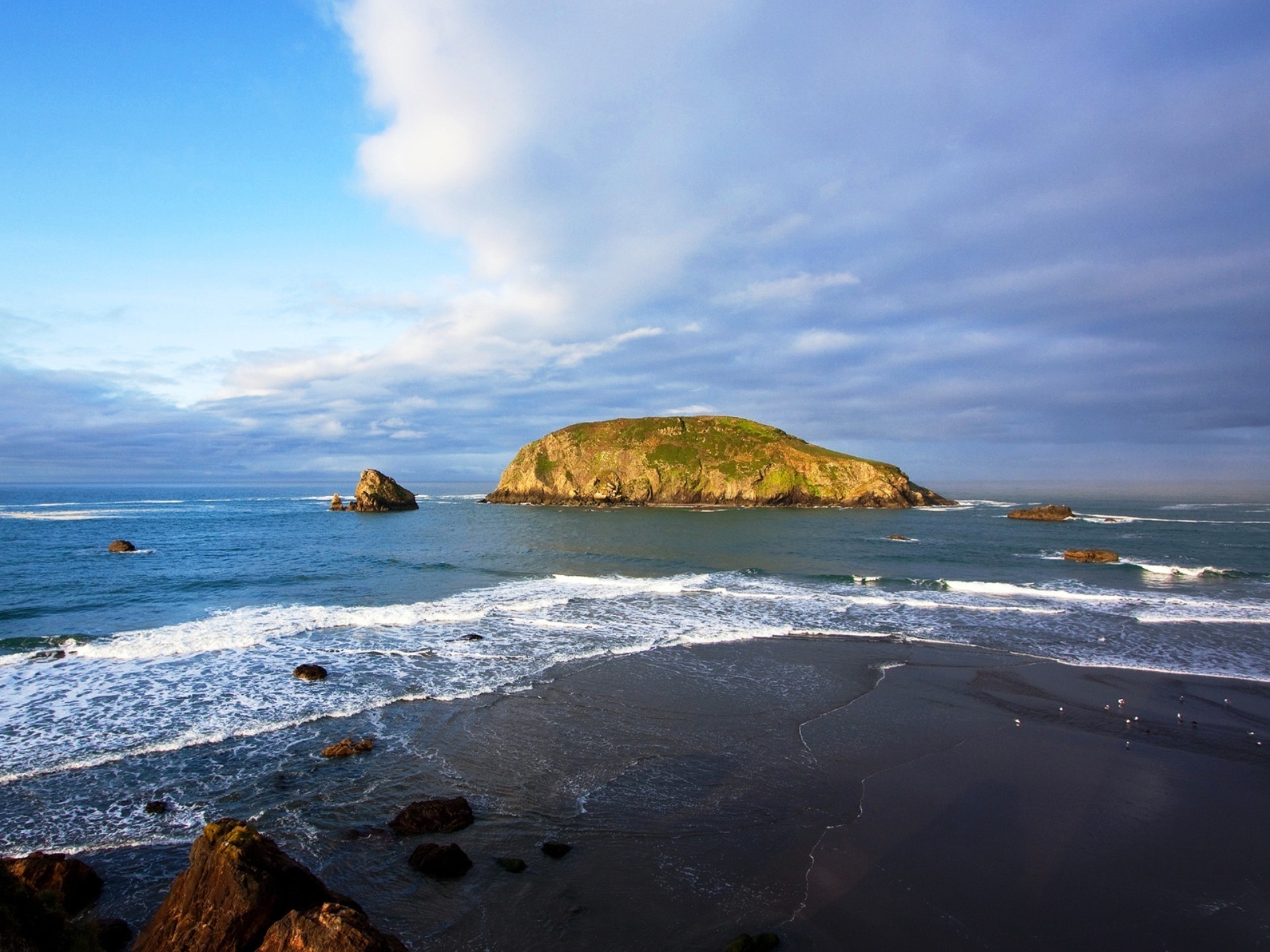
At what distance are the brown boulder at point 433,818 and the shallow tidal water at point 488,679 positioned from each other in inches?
14.6

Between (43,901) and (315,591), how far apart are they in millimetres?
26721

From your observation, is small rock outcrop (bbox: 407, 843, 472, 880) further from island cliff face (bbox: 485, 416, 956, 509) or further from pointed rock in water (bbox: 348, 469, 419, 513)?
island cliff face (bbox: 485, 416, 956, 509)

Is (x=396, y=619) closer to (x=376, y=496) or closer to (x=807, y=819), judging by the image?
(x=807, y=819)

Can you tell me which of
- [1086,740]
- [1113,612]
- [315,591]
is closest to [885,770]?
[1086,740]

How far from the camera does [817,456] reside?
346 ft

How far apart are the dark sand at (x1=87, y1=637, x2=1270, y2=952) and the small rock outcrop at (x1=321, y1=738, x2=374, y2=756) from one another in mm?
311

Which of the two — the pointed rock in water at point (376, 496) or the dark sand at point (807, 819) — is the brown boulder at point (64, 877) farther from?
the pointed rock in water at point (376, 496)

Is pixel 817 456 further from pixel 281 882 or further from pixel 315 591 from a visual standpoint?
pixel 281 882

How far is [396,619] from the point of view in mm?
23984

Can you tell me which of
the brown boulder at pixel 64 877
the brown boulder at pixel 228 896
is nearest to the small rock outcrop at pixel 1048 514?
the brown boulder at pixel 228 896

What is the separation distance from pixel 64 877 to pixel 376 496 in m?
85.6

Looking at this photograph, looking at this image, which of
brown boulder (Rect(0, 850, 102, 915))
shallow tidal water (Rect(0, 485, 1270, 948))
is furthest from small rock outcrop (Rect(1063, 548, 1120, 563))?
brown boulder (Rect(0, 850, 102, 915))

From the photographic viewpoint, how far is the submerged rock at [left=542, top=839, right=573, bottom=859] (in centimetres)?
894

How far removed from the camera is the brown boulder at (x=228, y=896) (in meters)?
6.26
